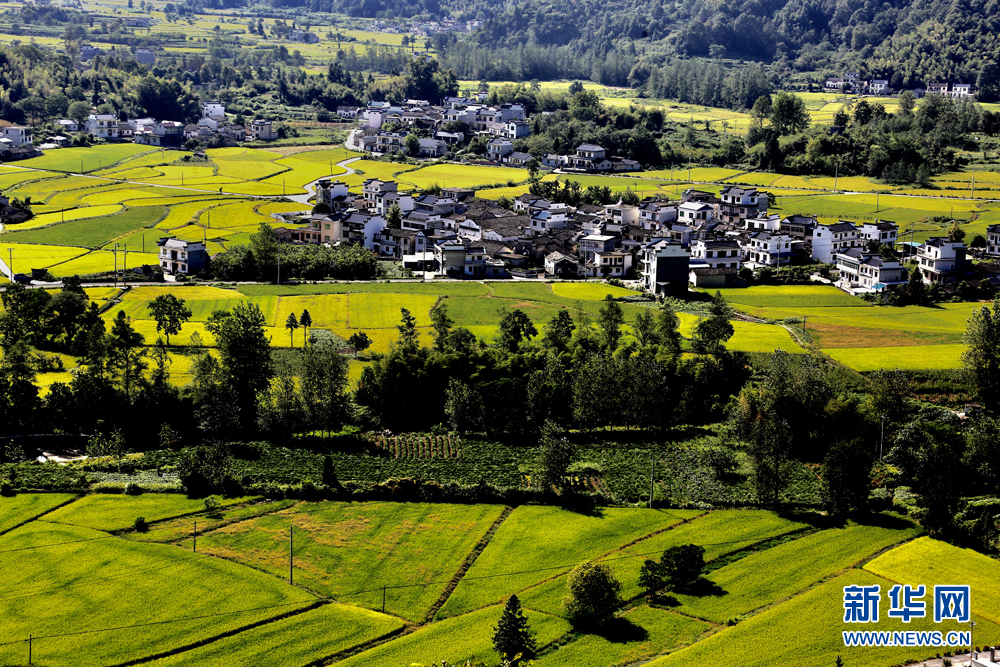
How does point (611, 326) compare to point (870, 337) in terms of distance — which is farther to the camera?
point (870, 337)

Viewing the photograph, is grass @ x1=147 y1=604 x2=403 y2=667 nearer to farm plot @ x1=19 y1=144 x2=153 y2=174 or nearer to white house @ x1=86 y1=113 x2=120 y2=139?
farm plot @ x1=19 y1=144 x2=153 y2=174

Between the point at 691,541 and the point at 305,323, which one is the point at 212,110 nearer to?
the point at 305,323

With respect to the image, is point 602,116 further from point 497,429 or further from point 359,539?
point 359,539

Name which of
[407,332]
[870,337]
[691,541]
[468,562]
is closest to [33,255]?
[407,332]

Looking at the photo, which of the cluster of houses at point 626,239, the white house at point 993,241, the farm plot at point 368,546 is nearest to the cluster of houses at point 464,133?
the cluster of houses at point 626,239

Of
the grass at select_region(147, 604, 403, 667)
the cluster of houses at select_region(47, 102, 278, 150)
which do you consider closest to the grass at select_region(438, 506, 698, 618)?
the grass at select_region(147, 604, 403, 667)
